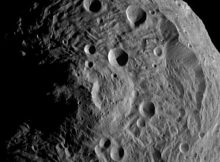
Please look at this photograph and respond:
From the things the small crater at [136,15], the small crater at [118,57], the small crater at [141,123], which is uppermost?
the small crater at [136,15]

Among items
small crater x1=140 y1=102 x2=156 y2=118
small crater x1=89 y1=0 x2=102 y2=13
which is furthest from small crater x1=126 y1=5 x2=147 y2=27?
small crater x1=140 y1=102 x2=156 y2=118

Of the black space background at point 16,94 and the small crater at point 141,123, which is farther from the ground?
the black space background at point 16,94

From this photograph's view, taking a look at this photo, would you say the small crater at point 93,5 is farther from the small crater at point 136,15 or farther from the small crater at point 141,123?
the small crater at point 141,123

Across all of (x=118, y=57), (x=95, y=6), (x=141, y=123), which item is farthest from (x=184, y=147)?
(x=95, y=6)

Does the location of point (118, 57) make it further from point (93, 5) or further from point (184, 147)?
point (184, 147)

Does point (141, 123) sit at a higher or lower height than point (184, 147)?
higher

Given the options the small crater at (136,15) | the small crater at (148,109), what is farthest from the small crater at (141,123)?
the small crater at (136,15)

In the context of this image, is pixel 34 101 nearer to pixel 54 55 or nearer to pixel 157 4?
pixel 54 55

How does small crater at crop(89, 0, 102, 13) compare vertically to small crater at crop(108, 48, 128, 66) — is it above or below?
above

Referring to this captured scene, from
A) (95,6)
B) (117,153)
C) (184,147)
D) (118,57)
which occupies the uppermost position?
(95,6)

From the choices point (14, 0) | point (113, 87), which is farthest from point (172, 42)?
point (14, 0)

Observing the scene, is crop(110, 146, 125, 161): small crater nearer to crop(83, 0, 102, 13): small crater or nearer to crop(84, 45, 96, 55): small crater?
crop(84, 45, 96, 55): small crater
